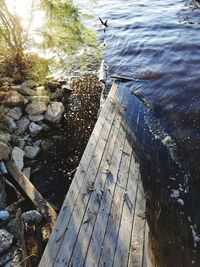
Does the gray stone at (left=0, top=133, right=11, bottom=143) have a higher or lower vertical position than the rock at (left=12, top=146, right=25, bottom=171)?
higher

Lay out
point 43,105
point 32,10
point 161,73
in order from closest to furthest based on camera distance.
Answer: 1. point 43,105
2. point 32,10
3. point 161,73

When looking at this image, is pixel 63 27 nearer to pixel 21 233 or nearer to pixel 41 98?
pixel 41 98

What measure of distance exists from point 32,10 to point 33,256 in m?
7.22

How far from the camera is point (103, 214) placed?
15.4ft

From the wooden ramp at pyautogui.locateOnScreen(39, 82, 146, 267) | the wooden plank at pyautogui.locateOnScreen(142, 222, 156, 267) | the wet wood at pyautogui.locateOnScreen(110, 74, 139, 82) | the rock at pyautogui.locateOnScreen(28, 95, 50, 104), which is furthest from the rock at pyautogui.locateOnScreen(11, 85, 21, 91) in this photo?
the wooden plank at pyautogui.locateOnScreen(142, 222, 156, 267)

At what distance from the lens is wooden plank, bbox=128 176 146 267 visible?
163 inches

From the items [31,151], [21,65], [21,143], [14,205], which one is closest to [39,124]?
[21,143]

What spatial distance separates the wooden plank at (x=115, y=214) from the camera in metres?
4.13

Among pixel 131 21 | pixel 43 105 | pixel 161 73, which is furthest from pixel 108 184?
pixel 131 21

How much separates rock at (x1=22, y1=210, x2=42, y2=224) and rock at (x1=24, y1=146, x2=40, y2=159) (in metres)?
2.18

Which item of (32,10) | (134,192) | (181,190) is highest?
(32,10)

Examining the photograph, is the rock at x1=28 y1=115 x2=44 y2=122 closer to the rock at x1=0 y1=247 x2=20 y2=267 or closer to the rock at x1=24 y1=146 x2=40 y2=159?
the rock at x1=24 y1=146 x2=40 y2=159

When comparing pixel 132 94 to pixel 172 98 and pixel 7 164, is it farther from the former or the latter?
pixel 7 164

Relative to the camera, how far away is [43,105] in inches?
333
